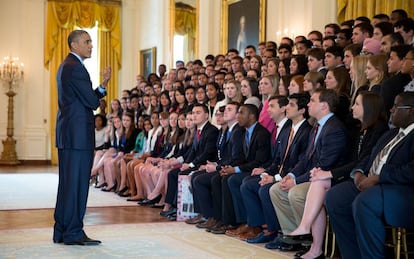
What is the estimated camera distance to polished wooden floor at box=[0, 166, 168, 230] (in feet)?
20.3

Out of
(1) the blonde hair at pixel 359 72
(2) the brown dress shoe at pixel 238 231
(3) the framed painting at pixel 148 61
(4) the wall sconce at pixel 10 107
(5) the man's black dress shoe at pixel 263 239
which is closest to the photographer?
(1) the blonde hair at pixel 359 72

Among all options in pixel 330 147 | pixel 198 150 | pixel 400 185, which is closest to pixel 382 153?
pixel 400 185

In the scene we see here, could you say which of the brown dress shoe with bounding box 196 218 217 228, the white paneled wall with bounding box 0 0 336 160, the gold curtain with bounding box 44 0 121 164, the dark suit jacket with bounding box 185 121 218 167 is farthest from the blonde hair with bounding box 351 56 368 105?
the gold curtain with bounding box 44 0 121 164

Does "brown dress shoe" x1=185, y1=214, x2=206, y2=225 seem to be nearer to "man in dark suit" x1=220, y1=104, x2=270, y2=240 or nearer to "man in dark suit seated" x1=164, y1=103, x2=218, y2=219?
"man in dark suit seated" x1=164, y1=103, x2=218, y2=219

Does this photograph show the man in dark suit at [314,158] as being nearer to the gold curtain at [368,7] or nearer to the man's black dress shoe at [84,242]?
the man's black dress shoe at [84,242]

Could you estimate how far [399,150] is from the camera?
391cm

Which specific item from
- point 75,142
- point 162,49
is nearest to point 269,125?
point 75,142

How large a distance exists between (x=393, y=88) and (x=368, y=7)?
373 centimetres

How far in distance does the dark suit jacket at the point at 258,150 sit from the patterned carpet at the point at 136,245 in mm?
761

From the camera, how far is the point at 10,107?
47.8 ft

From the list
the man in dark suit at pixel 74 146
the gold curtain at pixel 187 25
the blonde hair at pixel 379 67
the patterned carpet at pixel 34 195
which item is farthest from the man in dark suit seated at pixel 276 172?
the gold curtain at pixel 187 25

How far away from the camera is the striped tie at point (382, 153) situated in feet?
13.0

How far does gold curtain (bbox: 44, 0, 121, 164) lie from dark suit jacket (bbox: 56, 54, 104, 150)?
10403 mm

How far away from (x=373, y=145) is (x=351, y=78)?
1.29 m
